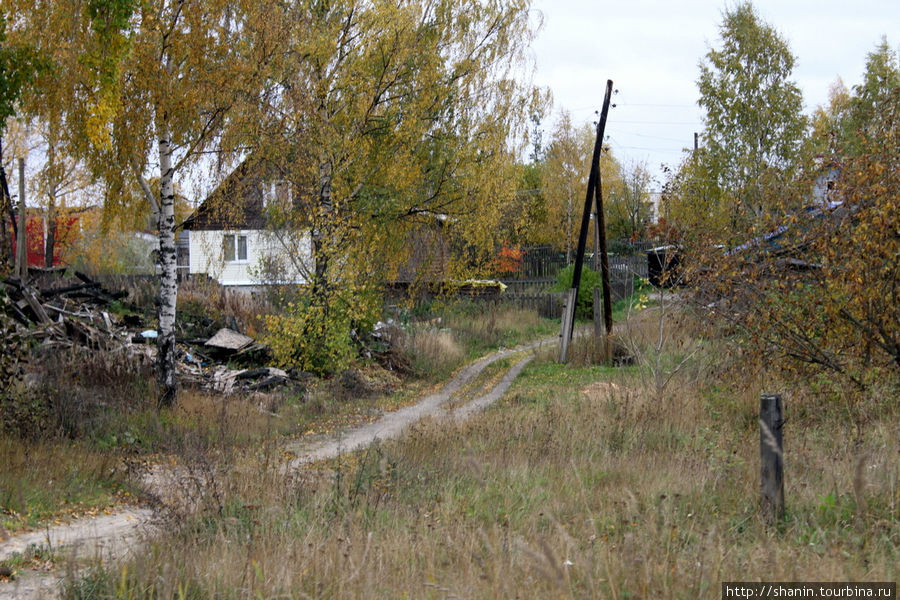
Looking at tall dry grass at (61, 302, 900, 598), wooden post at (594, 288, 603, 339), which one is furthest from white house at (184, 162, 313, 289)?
wooden post at (594, 288, 603, 339)

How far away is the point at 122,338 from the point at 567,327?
10.2 meters

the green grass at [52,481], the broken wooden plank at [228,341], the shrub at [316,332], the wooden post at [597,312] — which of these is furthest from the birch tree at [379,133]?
the green grass at [52,481]

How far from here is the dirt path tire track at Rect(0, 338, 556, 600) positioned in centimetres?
537

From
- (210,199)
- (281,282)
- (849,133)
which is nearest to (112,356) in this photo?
(210,199)

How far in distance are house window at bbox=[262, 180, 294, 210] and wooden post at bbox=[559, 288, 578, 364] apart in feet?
24.1

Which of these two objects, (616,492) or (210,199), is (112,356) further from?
(616,492)

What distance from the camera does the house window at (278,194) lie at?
53.9 ft

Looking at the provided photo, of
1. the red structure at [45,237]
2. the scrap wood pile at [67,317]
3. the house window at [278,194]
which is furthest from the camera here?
the red structure at [45,237]

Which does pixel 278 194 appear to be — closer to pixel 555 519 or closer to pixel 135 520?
pixel 135 520

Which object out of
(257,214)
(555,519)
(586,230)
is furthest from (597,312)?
(555,519)

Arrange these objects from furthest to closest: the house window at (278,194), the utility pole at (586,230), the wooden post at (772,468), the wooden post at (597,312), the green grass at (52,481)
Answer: the wooden post at (597,312) → the utility pole at (586,230) → the house window at (278,194) → the green grass at (52,481) → the wooden post at (772,468)

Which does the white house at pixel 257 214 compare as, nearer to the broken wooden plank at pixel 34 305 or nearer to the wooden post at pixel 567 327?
the broken wooden plank at pixel 34 305

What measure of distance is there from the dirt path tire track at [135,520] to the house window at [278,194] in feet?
17.1

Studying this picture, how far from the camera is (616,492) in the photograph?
623 centimetres
